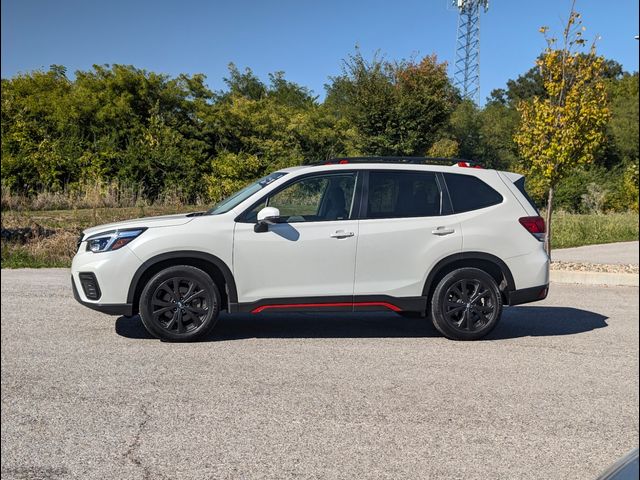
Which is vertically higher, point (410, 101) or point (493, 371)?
point (410, 101)

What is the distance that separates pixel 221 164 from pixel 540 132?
10792 millimetres

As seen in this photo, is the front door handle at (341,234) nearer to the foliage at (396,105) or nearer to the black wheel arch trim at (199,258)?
the black wheel arch trim at (199,258)

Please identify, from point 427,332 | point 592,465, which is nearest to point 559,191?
point 427,332

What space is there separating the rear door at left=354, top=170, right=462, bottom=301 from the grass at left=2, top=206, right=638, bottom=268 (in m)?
7.18

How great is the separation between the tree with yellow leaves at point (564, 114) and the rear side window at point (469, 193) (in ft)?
20.0

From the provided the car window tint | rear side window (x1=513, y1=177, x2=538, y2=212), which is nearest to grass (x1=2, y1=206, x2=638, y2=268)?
the car window tint

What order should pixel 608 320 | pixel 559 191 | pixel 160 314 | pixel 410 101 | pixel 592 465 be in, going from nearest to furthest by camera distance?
1. pixel 592 465
2. pixel 160 314
3. pixel 608 320
4. pixel 559 191
5. pixel 410 101

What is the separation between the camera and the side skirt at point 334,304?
6605 mm

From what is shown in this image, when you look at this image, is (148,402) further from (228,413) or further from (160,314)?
(160,314)

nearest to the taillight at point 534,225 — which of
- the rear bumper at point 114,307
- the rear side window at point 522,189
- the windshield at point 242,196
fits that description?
the rear side window at point 522,189

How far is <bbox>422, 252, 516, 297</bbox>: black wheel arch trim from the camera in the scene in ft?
22.4

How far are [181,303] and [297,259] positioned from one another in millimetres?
1144

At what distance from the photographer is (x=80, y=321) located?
7395mm

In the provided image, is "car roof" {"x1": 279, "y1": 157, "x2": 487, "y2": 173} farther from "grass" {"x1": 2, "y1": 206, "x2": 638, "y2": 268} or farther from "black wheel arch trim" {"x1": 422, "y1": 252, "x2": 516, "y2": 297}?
"grass" {"x1": 2, "y1": 206, "x2": 638, "y2": 268}
